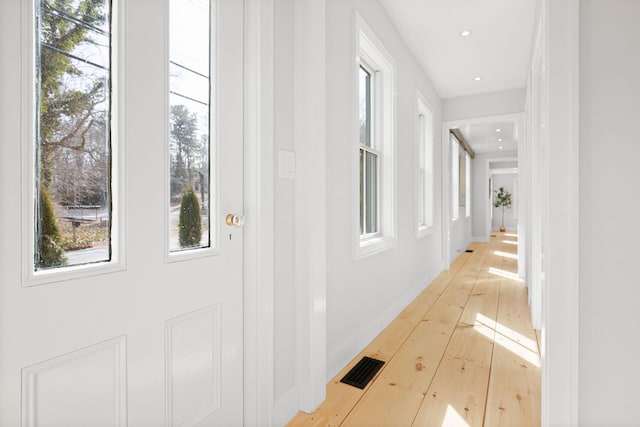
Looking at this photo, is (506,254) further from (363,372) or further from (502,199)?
(502,199)

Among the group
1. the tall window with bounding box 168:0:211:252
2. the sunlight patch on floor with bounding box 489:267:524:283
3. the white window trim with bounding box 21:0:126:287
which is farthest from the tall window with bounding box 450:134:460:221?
the white window trim with bounding box 21:0:126:287

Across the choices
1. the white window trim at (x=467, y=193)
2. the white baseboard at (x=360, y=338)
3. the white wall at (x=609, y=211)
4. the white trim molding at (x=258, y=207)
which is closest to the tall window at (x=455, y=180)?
the white window trim at (x=467, y=193)

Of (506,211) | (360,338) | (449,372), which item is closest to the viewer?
(449,372)

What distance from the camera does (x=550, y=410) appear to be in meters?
1.30

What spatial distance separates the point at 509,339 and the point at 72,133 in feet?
9.53

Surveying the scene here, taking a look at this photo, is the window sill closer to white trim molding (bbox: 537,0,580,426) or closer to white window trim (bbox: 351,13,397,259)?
white window trim (bbox: 351,13,397,259)

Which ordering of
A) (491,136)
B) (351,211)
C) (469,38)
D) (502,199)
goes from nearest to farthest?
(351,211) → (469,38) → (491,136) → (502,199)

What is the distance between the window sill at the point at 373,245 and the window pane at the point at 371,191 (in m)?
0.11

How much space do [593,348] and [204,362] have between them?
143cm

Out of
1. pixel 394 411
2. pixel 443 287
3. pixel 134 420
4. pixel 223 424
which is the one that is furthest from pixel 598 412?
pixel 443 287

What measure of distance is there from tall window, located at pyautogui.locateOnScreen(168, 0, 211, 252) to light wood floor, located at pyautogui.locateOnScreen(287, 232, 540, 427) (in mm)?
1037

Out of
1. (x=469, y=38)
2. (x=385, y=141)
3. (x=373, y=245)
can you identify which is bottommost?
(x=373, y=245)

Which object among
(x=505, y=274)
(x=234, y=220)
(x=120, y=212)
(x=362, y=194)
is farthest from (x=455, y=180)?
(x=120, y=212)

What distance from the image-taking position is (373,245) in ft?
8.23
